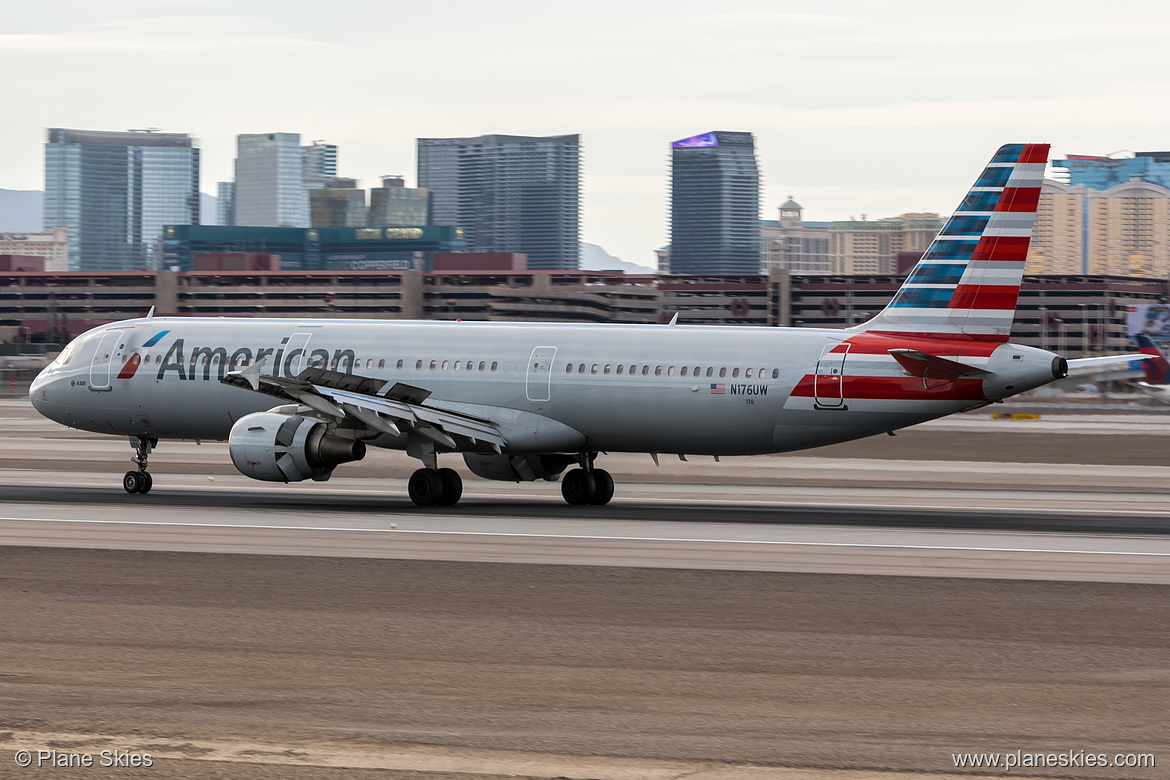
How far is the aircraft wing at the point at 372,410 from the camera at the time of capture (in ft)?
107

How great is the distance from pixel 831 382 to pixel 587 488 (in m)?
6.78

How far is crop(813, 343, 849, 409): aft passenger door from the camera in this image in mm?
31438

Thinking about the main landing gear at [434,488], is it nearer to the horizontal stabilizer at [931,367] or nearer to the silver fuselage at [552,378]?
the silver fuselage at [552,378]

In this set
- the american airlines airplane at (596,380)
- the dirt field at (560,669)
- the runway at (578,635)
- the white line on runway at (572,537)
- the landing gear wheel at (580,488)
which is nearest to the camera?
the dirt field at (560,669)

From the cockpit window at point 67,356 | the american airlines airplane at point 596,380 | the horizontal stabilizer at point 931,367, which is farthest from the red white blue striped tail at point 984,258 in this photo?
the cockpit window at point 67,356

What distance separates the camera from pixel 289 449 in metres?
32.4

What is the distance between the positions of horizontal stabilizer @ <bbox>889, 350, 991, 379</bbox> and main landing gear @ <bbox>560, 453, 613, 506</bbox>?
26.0 feet

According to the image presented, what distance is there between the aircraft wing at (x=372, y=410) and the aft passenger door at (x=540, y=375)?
1.24 metres

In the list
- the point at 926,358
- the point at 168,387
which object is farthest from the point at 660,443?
the point at 168,387

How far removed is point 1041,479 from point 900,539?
19.1 m

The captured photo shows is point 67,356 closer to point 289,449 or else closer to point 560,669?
point 289,449

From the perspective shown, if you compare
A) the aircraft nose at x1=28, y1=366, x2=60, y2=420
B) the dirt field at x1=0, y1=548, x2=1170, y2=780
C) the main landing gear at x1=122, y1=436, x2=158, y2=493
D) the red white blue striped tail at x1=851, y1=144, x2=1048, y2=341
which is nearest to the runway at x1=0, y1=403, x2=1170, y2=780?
the dirt field at x1=0, y1=548, x2=1170, y2=780

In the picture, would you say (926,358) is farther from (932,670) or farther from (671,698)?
(671,698)

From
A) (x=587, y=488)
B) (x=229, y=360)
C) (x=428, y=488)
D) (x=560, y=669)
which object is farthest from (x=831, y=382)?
(x=560, y=669)
